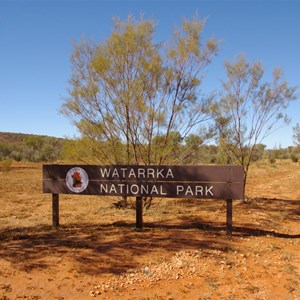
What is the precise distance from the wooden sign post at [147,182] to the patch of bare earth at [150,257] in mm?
814

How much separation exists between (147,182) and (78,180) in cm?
169

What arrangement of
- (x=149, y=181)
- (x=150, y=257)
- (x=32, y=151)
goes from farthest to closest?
(x=32, y=151)
(x=149, y=181)
(x=150, y=257)

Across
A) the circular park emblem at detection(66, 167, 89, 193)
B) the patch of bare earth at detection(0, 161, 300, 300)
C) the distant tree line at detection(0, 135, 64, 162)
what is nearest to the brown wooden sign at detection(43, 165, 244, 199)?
the circular park emblem at detection(66, 167, 89, 193)

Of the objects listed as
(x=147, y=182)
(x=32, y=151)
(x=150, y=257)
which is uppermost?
(x=32, y=151)

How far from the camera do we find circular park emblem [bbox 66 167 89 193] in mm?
8438

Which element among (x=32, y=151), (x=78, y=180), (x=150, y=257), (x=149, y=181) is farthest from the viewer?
(x=32, y=151)

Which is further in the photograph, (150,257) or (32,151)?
(32,151)

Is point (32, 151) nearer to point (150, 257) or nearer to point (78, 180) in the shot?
point (78, 180)

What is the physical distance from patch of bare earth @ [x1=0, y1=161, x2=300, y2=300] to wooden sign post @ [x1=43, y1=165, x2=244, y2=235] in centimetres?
81

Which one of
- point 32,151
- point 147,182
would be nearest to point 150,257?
point 147,182

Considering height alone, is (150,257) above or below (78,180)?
below

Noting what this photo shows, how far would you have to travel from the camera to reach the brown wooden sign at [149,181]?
303 inches

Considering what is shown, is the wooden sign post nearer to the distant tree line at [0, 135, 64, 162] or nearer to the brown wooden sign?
the brown wooden sign

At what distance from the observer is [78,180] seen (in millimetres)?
8469
